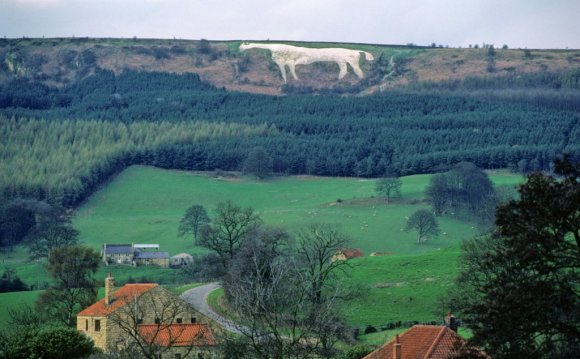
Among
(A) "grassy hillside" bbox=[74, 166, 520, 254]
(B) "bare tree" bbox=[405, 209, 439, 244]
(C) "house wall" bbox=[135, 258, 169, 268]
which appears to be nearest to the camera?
(C) "house wall" bbox=[135, 258, 169, 268]

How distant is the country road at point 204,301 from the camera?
7988 centimetres

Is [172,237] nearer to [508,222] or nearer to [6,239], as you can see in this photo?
[6,239]

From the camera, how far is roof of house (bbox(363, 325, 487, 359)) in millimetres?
52188

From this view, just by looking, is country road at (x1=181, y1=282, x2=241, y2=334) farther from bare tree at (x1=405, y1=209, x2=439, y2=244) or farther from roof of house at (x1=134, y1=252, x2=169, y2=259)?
bare tree at (x1=405, y1=209, x2=439, y2=244)

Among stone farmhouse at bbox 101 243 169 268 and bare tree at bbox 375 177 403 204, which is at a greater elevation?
bare tree at bbox 375 177 403 204

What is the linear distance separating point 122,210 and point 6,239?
21.4 metres

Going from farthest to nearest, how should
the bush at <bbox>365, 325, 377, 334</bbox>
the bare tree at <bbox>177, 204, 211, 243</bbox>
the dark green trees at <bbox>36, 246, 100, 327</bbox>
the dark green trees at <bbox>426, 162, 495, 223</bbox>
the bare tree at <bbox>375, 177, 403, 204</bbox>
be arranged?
the bare tree at <bbox>375, 177, 403, 204</bbox>, the dark green trees at <bbox>426, 162, 495, 223</bbox>, the bare tree at <bbox>177, 204, 211, 243</bbox>, the dark green trees at <bbox>36, 246, 100, 327</bbox>, the bush at <bbox>365, 325, 377, 334</bbox>

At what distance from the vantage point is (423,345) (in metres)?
53.9

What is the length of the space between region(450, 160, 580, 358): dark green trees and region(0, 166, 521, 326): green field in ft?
167

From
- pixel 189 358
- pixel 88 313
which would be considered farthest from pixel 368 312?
pixel 189 358

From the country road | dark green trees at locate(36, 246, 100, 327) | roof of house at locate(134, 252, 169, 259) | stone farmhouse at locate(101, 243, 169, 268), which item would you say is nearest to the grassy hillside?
stone farmhouse at locate(101, 243, 169, 268)

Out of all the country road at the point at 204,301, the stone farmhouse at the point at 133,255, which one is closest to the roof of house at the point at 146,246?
the stone farmhouse at the point at 133,255

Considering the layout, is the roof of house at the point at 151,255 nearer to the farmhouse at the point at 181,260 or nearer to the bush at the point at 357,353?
the farmhouse at the point at 181,260

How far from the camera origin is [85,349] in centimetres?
6147
